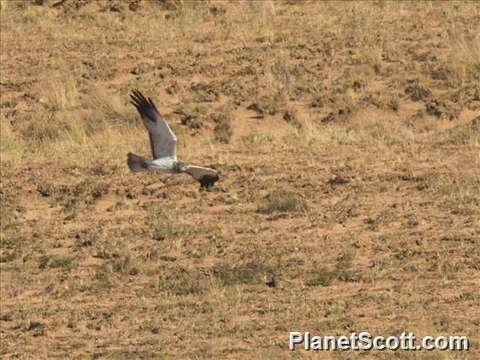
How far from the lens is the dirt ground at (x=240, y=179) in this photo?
15125mm

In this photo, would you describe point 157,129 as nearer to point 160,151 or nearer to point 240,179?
point 160,151

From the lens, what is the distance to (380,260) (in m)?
16.4

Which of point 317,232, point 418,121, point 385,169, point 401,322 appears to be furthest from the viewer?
point 418,121

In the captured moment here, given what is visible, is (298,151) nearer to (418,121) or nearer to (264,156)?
(264,156)

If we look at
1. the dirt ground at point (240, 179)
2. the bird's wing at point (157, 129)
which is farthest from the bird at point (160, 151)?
the dirt ground at point (240, 179)

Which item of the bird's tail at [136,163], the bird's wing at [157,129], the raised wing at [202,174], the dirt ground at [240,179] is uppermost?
the bird's wing at [157,129]

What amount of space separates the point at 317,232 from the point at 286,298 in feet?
6.85

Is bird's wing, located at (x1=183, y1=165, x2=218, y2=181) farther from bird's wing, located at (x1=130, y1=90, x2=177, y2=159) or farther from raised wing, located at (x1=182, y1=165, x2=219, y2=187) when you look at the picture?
bird's wing, located at (x1=130, y1=90, x2=177, y2=159)

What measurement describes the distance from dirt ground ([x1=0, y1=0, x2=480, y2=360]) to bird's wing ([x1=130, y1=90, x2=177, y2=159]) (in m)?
1.51

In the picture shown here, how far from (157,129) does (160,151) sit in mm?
264

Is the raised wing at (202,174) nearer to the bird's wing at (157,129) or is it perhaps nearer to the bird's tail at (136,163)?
the bird's wing at (157,129)

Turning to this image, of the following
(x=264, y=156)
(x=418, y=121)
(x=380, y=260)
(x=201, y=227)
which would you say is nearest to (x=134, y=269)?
(x=201, y=227)

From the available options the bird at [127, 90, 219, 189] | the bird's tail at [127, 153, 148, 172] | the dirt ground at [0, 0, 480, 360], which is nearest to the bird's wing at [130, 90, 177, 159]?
the bird at [127, 90, 219, 189]

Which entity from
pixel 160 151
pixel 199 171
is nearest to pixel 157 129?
pixel 160 151
